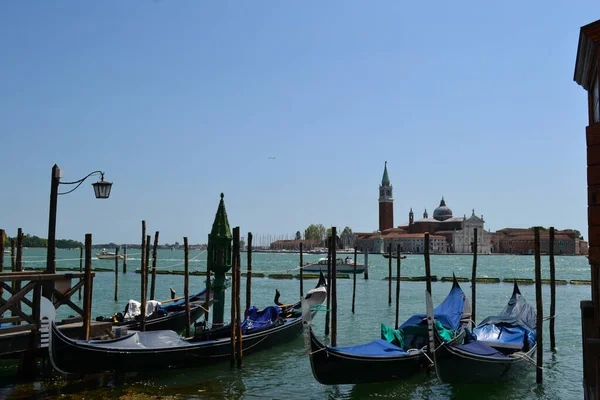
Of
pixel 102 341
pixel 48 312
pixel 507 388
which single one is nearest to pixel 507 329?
pixel 507 388

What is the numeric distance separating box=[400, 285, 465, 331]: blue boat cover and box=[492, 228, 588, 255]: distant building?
101763 mm

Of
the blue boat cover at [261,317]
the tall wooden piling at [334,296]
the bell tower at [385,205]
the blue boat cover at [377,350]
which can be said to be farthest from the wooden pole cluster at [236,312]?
the bell tower at [385,205]

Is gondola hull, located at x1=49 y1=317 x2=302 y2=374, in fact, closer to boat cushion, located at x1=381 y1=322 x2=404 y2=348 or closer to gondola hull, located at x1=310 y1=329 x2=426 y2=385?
gondola hull, located at x1=310 y1=329 x2=426 y2=385

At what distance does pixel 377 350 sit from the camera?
10266 mm

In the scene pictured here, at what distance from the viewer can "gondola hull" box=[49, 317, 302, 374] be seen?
367 inches

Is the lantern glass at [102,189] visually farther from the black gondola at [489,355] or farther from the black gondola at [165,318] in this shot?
the black gondola at [489,355]

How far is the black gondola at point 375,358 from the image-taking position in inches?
372

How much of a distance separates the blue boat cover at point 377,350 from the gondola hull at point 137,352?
2856mm

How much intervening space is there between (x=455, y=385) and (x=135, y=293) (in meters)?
24.1

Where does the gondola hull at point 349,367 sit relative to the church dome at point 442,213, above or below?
below

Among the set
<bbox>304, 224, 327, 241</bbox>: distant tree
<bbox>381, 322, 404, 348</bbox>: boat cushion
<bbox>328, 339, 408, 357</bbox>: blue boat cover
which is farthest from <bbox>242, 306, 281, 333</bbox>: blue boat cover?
<bbox>304, 224, 327, 241</bbox>: distant tree

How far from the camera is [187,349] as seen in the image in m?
11.2

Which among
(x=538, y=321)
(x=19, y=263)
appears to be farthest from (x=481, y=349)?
(x=19, y=263)

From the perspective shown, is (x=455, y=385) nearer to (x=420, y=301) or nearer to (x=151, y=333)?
(x=151, y=333)
